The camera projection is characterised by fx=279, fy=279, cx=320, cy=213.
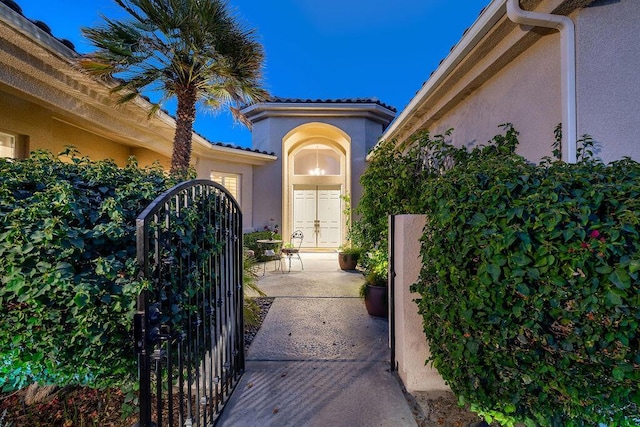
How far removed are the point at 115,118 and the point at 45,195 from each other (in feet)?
17.4

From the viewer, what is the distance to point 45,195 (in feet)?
6.18

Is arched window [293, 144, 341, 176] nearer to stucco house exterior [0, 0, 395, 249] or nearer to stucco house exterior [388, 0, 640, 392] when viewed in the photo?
stucco house exterior [0, 0, 395, 249]

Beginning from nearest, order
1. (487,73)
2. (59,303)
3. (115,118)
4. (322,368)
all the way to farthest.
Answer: (59,303) < (322,368) < (487,73) < (115,118)

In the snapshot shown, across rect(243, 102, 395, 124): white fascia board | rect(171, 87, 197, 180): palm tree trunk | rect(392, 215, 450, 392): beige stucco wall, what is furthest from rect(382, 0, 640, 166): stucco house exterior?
rect(243, 102, 395, 124): white fascia board

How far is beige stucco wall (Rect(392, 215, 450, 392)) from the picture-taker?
3.09 metres

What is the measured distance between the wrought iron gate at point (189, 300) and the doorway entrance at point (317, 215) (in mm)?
9850

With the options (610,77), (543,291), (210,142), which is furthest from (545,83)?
(210,142)

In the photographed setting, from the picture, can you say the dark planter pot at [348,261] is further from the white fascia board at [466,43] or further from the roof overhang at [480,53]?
the white fascia board at [466,43]

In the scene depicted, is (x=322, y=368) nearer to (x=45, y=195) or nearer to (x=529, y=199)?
(x=529, y=199)

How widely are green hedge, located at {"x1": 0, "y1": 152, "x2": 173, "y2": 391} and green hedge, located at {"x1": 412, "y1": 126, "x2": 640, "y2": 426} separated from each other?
2265 millimetres

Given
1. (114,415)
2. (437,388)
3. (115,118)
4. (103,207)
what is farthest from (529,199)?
(115,118)

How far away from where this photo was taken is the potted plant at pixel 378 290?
202 inches

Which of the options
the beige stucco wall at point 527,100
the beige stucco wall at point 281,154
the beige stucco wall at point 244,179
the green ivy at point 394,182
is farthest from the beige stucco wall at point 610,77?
the beige stucco wall at point 244,179

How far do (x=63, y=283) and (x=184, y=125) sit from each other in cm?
501
